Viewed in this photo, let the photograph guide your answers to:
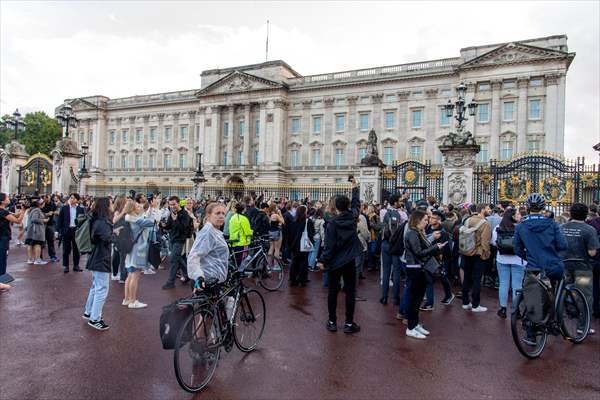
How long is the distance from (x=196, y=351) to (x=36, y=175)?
76.5 ft

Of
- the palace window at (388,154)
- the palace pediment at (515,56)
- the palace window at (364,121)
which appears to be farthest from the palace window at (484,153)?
the palace window at (364,121)

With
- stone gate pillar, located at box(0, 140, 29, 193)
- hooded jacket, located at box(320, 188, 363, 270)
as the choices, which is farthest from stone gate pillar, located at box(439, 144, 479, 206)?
stone gate pillar, located at box(0, 140, 29, 193)

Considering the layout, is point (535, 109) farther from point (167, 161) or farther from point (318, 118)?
point (167, 161)

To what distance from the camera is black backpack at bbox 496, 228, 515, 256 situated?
265 inches

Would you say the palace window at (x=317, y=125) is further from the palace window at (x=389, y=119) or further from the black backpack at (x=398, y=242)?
the black backpack at (x=398, y=242)

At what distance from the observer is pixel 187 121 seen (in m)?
62.1

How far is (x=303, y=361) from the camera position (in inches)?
192

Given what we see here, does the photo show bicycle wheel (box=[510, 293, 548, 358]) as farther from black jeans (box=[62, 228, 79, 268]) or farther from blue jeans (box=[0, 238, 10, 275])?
black jeans (box=[62, 228, 79, 268])

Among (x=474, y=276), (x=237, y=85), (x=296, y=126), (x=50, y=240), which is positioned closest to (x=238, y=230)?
(x=474, y=276)

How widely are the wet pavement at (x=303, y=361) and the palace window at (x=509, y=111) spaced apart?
41944 mm

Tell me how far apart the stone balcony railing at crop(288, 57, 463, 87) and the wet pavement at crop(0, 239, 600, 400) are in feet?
147

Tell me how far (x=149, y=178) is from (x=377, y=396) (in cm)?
6527

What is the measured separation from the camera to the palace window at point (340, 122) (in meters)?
52.5

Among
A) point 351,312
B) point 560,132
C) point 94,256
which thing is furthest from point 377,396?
point 560,132
